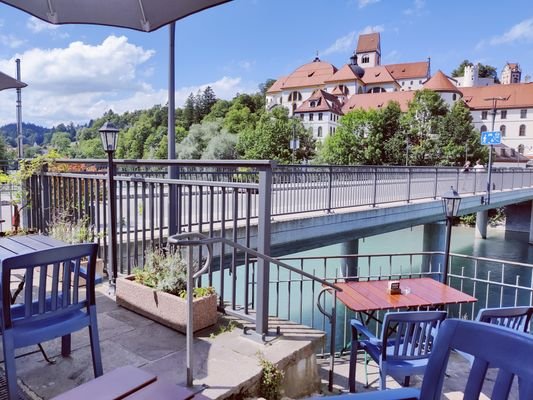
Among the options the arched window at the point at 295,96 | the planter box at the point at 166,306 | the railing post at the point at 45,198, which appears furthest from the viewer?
the arched window at the point at 295,96

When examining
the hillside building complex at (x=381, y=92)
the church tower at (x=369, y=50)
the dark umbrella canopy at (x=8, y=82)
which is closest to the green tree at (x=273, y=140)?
the hillside building complex at (x=381, y=92)

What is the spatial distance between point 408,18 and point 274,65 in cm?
3714

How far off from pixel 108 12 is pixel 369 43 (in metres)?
96.1

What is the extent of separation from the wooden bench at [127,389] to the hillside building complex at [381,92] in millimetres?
47523

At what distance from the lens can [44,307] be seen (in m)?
1.91

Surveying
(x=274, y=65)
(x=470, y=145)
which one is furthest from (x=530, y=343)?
(x=274, y=65)

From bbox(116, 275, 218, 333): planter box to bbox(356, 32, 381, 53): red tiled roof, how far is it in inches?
3711

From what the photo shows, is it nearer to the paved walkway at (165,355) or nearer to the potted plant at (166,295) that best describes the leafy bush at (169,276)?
the potted plant at (166,295)

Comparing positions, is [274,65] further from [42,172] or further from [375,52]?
[42,172]

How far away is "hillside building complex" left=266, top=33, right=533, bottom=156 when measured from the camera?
58.8 metres

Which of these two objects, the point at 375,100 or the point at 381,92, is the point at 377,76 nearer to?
the point at 381,92

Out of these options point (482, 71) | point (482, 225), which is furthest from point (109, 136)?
point (482, 71)

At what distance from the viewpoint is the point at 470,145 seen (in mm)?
36500

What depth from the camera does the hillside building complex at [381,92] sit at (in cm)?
5881
